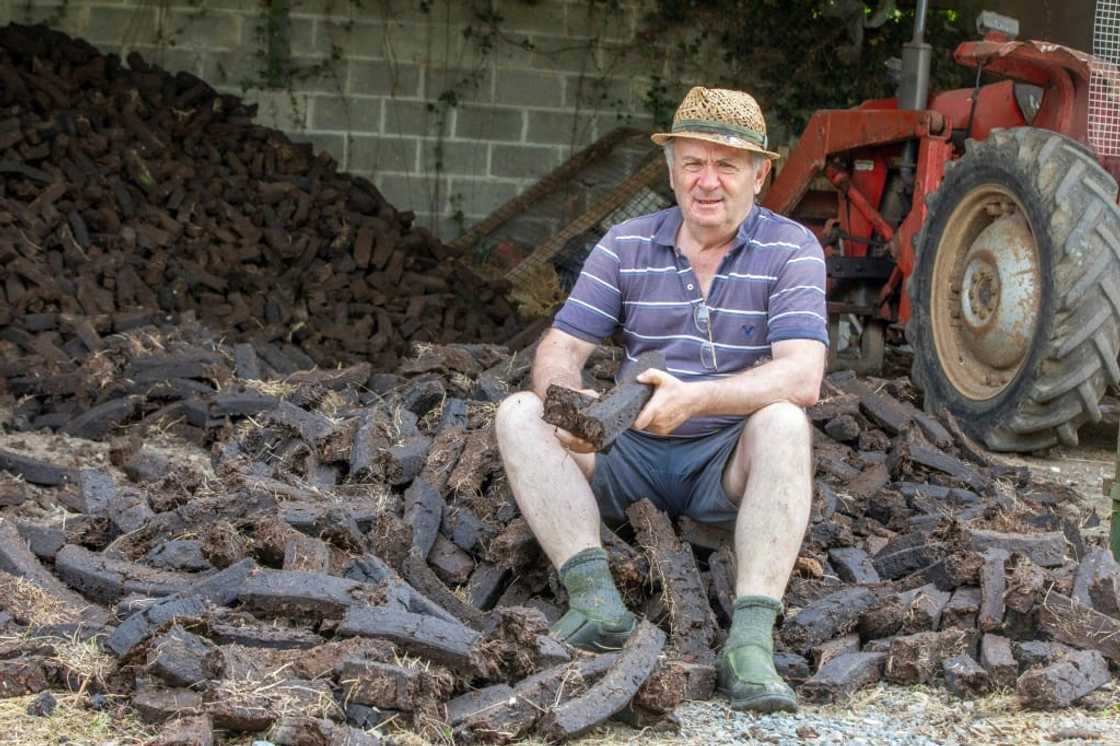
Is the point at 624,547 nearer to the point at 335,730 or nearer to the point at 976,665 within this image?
the point at 976,665

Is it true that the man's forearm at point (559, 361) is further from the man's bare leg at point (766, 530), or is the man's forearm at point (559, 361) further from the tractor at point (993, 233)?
the tractor at point (993, 233)

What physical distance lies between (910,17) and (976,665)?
10.4 meters

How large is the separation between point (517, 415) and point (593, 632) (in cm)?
74

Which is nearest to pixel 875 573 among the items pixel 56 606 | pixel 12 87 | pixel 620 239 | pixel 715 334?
pixel 715 334

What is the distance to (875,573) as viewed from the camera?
5309 millimetres

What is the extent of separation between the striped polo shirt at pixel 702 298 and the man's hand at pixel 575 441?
0.57 metres

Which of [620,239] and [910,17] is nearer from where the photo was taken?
[620,239]

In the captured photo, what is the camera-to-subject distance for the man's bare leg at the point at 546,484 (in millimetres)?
4723

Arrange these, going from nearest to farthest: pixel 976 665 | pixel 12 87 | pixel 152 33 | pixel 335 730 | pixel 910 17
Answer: pixel 335 730 < pixel 976 665 < pixel 12 87 < pixel 152 33 < pixel 910 17

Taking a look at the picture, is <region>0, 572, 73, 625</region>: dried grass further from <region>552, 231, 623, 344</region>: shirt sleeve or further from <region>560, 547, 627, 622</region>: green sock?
<region>552, 231, 623, 344</region>: shirt sleeve

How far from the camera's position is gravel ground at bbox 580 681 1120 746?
163 inches

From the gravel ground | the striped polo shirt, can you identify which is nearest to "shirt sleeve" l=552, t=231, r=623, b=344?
the striped polo shirt

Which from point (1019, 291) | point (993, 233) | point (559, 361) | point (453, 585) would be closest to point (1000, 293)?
point (1019, 291)

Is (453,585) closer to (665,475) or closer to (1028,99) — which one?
(665,475)
